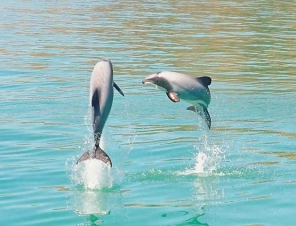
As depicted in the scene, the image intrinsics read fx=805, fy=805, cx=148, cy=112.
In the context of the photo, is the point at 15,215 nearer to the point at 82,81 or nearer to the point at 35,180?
the point at 35,180

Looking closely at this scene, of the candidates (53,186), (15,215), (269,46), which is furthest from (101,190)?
(269,46)

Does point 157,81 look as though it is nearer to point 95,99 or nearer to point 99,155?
point 95,99

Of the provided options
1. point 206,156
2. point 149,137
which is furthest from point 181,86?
point 149,137

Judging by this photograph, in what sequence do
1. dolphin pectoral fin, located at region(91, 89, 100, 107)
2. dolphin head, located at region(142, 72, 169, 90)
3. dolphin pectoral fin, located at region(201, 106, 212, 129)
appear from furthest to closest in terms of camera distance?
dolphin pectoral fin, located at region(201, 106, 212, 129)
dolphin head, located at region(142, 72, 169, 90)
dolphin pectoral fin, located at region(91, 89, 100, 107)

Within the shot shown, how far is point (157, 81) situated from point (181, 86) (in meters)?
0.36

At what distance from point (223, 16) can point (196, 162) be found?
35917 millimetres

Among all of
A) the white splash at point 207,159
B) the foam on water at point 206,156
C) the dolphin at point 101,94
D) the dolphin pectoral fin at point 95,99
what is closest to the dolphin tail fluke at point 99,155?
the dolphin at point 101,94

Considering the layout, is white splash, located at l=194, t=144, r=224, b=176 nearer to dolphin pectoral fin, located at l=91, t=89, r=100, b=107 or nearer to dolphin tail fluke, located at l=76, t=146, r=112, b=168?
dolphin tail fluke, located at l=76, t=146, r=112, b=168

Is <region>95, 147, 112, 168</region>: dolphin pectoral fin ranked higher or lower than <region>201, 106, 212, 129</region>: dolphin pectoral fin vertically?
lower

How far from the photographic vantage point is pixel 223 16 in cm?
4947

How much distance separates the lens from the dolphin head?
11836 mm

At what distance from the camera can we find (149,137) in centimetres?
1641

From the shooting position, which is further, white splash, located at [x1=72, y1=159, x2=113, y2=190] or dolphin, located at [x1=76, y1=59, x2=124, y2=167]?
white splash, located at [x1=72, y1=159, x2=113, y2=190]

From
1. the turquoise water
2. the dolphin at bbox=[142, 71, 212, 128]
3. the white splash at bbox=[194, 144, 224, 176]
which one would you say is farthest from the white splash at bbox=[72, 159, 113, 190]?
the dolphin at bbox=[142, 71, 212, 128]
